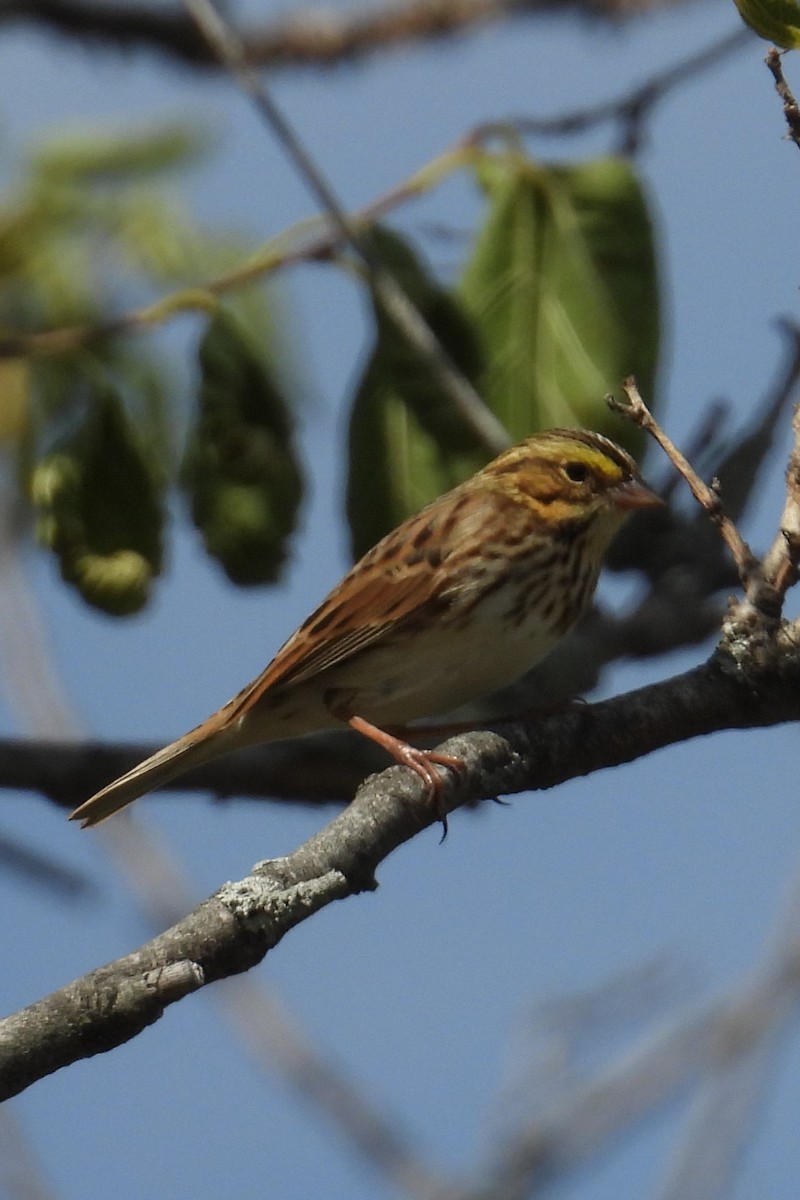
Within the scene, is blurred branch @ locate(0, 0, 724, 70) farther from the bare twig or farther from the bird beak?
the bare twig

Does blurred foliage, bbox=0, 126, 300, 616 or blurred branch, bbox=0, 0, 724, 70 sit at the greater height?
blurred branch, bbox=0, 0, 724, 70

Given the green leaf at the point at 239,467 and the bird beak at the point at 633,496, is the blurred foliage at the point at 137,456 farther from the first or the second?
the bird beak at the point at 633,496

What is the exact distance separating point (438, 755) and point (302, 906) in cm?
80

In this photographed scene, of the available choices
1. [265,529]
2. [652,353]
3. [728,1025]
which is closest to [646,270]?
[652,353]

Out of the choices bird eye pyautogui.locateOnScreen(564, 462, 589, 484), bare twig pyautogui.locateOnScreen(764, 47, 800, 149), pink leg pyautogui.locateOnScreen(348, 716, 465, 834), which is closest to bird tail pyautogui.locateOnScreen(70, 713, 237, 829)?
pink leg pyautogui.locateOnScreen(348, 716, 465, 834)

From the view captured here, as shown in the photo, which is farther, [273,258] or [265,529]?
[273,258]

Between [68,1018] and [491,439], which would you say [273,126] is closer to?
[491,439]

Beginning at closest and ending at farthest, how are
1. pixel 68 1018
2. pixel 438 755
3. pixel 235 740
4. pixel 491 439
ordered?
pixel 68 1018 → pixel 438 755 → pixel 491 439 → pixel 235 740

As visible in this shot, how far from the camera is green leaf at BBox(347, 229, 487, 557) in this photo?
4258mm

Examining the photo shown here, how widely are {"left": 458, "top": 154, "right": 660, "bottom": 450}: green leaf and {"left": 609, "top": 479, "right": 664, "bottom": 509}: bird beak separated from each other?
245 millimetres

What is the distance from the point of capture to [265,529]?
13.0 ft

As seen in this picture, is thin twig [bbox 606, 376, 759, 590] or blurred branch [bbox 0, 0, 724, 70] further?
blurred branch [bbox 0, 0, 724, 70]

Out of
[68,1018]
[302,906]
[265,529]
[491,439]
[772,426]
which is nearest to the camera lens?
[68,1018]

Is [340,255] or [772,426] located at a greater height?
[340,255]
